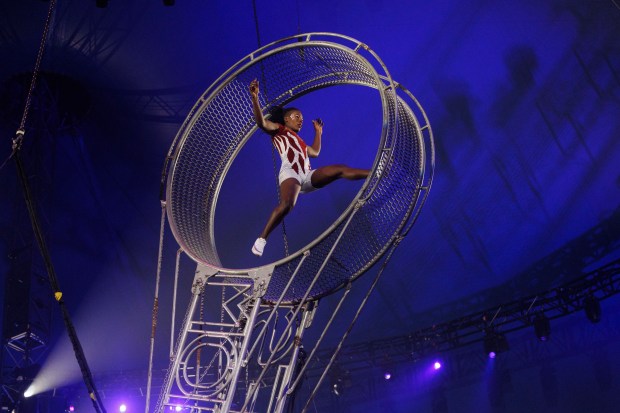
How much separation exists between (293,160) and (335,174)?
1.02 feet

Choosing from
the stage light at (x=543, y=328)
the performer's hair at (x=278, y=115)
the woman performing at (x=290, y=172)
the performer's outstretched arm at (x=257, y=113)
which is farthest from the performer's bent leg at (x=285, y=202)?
the stage light at (x=543, y=328)

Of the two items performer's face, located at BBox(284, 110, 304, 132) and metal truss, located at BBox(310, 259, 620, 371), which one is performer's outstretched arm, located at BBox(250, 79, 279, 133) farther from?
metal truss, located at BBox(310, 259, 620, 371)

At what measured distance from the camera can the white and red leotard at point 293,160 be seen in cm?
372

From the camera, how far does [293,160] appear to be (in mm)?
3746

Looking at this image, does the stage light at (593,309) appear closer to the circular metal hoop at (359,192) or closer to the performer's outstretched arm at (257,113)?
the circular metal hoop at (359,192)

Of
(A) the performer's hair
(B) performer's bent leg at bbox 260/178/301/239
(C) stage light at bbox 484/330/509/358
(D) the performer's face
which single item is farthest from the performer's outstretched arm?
(C) stage light at bbox 484/330/509/358

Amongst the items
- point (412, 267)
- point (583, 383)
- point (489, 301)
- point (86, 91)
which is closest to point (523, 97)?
point (412, 267)

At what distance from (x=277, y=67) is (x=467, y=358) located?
10437 mm

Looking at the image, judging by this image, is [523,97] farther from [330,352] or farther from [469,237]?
[330,352]

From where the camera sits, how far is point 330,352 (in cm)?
1162

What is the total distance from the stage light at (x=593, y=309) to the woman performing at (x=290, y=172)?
728 cm

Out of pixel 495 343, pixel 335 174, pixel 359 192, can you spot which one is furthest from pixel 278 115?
pixel 495 343

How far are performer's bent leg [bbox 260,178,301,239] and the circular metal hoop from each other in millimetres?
327

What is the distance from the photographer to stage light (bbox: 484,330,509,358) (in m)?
10.2
